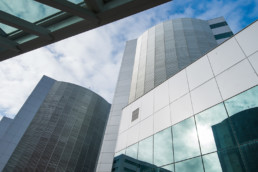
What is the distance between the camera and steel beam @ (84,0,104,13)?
11.9 feet

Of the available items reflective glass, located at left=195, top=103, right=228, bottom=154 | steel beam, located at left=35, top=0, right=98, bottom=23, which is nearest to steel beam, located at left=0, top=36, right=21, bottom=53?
steel beam, located at left=35, top=0, right=98, bottom=23

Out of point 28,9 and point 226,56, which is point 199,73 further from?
point 28,9

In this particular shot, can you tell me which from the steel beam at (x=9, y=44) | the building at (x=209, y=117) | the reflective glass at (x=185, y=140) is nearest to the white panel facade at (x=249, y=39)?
the building at (x=209, y=117)

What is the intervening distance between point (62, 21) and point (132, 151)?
12149mm

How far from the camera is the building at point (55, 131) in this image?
34656 mm

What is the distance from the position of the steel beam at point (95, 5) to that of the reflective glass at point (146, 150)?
1087 cm

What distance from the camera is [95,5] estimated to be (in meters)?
3.67

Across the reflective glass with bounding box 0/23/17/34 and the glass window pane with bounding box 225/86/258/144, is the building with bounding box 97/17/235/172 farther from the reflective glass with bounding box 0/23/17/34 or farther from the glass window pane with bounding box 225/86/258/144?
the reflective glass with bounding box 0/23/17/34

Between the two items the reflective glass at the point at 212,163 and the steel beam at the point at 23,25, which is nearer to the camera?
the steel beam at the point at 23,25

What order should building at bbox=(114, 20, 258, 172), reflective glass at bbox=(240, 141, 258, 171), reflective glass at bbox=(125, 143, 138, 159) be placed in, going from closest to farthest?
reflective glass at bbox=(240, 141, 258, 171) < building at bbox=(114, 20, 258, 172) < reflective glass at bbox=(125, 143, 138, 159)

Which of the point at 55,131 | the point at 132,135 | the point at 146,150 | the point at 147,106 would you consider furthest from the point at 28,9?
the point at 55,131

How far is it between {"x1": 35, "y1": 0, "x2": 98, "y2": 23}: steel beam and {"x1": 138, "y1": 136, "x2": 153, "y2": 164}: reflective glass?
424 inches

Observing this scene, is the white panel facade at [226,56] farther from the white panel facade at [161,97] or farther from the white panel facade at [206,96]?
the white panel facade at [161,97]

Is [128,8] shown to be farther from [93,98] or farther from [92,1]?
[93,98]
